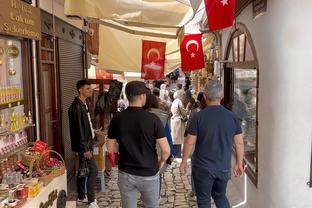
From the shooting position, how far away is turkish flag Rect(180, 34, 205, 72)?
8.59 meters

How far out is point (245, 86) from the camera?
22.5 feet

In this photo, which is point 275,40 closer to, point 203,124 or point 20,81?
point 203,124

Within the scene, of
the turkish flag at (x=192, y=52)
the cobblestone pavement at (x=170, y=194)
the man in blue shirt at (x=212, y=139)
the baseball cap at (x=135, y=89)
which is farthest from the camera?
the turkish flag at (x=192, y=52)

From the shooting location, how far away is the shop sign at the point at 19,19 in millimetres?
4043

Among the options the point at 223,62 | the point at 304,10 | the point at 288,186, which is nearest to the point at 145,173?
the point at 288,186

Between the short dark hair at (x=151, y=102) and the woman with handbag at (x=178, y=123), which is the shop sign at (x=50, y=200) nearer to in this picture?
the short dark hair at (x=151, y=102)

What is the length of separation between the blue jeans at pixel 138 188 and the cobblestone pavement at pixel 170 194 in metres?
2.26

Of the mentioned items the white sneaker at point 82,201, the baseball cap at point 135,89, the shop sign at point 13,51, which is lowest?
the white sneaker at point 82,201

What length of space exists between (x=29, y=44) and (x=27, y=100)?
0.73 m

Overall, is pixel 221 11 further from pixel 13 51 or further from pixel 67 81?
pixel 67 81

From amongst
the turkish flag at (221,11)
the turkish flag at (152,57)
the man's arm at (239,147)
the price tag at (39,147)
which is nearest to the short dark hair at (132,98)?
the turkish flag at (221,11)

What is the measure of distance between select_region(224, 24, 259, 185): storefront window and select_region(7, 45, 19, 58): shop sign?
3092 mm

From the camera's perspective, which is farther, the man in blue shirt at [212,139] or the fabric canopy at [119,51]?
the fabric canopy at [119,51]

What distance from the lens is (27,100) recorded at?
16.5 ft
